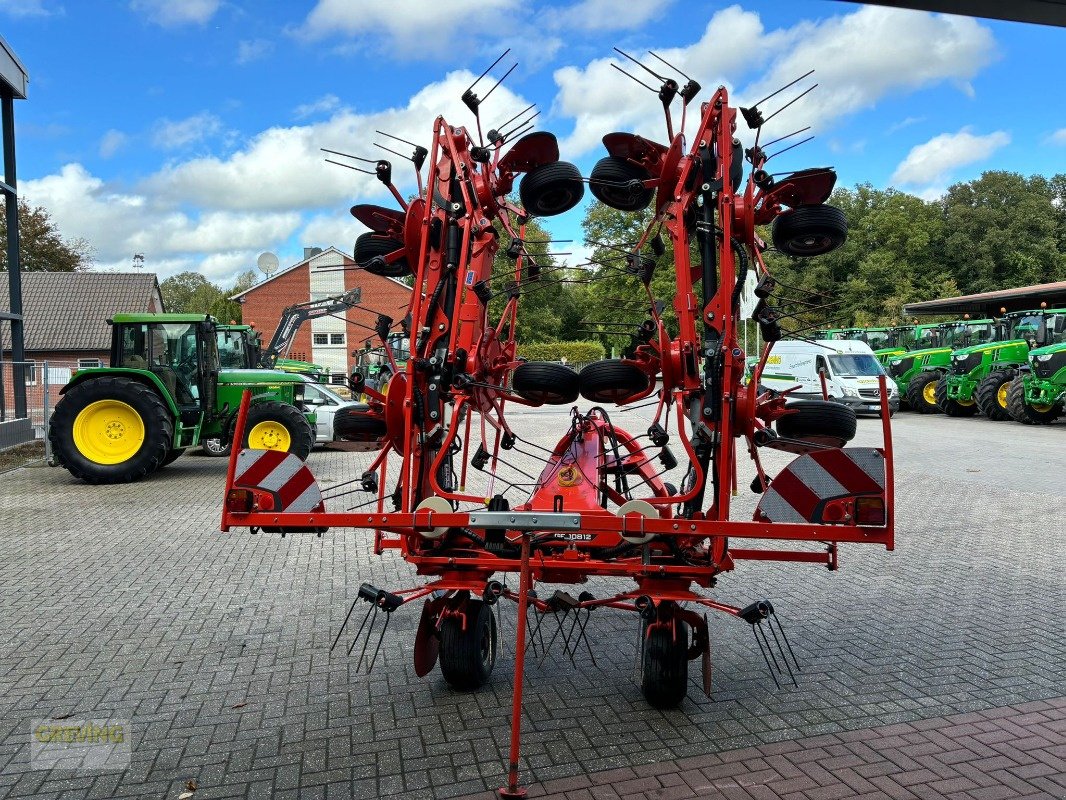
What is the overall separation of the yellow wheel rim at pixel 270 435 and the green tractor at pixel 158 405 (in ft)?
0.05

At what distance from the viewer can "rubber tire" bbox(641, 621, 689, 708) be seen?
4316 millimetres

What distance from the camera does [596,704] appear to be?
4.50 meters

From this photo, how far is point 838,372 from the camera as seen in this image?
83.3 ft

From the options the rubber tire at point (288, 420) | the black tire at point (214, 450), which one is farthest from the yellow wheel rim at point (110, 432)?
the black tire at point (214, 450)

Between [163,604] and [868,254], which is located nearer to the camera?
[163,604]

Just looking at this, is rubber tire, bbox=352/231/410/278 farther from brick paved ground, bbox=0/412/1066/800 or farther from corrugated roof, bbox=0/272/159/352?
corrugated roof, bbox=0/272/159/352

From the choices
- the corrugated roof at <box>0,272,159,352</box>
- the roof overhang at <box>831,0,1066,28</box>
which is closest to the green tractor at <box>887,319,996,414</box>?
the roof overhang at <box>831,0,1066,28</box>

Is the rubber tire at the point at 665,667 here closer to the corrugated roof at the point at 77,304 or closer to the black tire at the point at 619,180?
the black tire at the point at 619,180

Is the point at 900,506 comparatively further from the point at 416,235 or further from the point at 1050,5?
the point at 1050,5

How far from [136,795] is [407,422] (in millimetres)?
2219

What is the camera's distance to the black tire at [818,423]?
4.91 meters

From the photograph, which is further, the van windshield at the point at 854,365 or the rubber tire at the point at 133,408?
the van windshield at the point at 854,365

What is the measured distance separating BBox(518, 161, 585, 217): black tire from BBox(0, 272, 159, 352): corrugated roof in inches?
1531

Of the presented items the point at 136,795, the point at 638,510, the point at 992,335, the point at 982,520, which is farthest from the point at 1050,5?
the point at 992,335
